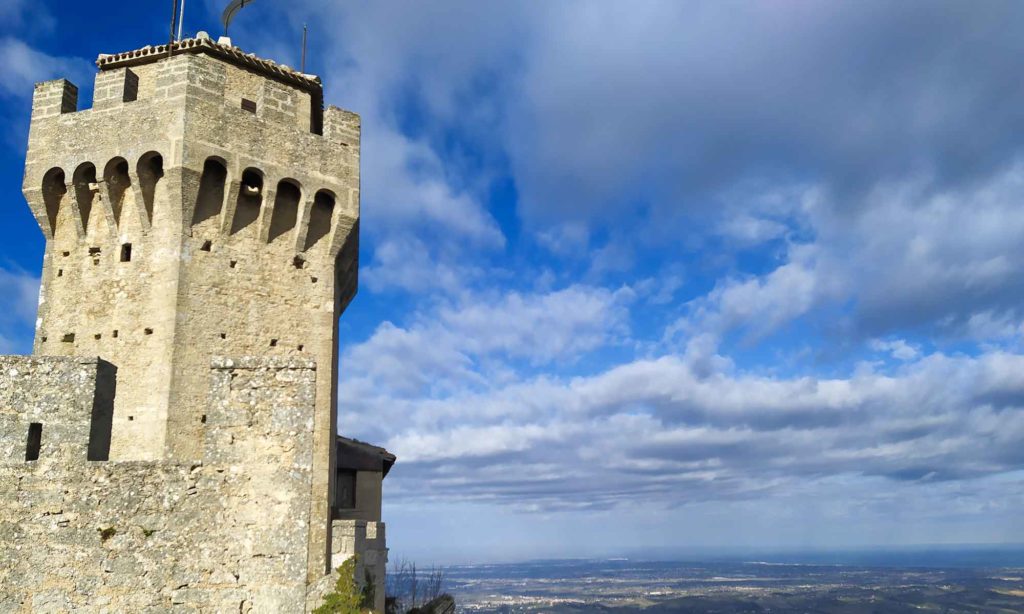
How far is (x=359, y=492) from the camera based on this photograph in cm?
2103

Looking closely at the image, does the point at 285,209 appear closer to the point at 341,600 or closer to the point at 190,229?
the point at 190,229

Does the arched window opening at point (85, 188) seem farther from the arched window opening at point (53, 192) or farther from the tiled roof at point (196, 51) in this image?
the tiled roof at point (196, 51)

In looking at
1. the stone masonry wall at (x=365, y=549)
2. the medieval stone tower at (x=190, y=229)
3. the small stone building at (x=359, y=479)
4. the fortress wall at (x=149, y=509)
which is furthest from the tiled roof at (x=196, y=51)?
the fortress wall at (x=149, y=509)

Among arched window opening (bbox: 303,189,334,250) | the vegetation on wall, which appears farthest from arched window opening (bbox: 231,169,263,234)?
the vegetation on wall

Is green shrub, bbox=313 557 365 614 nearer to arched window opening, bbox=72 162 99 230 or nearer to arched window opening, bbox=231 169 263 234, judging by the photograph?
arched window opening, bbox=231 169 263 234

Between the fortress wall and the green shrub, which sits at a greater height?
the fortress wall

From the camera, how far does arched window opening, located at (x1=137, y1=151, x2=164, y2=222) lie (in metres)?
16.4

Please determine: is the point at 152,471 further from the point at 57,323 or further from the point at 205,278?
the point at 57,323

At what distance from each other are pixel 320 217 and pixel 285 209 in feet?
2.67

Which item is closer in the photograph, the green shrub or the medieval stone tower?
the green shrub

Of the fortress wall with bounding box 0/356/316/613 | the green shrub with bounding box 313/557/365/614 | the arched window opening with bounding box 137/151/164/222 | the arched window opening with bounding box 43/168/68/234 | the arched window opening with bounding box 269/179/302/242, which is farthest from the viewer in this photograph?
the arched window opening with bounding box 269/179/302/242

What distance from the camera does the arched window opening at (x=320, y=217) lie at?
17953mm

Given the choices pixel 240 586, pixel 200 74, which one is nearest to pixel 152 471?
pixel 240 586

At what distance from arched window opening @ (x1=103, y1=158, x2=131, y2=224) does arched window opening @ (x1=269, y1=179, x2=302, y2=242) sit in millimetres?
3119
